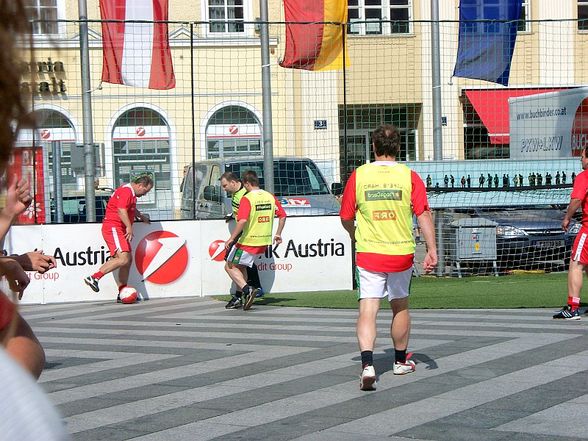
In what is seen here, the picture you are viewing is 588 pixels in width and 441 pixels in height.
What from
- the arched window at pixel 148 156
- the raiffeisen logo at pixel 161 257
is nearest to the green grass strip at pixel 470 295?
the raiffeisen logo at pixel 161 257

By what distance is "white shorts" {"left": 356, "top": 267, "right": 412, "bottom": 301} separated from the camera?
8055mm

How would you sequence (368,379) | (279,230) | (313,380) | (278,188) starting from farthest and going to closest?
(278,188) < (279,230) < (313,380) < (368,379)

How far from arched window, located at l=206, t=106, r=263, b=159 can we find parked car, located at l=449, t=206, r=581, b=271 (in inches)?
171

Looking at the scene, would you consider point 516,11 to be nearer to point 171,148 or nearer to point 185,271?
point 171,148

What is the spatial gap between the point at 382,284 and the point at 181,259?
8.47 m

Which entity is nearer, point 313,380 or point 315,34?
point 313,380

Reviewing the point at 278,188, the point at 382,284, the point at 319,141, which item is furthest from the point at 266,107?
the point at 382,284

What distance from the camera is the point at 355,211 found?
328 inches

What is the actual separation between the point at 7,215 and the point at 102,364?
7.63 metres

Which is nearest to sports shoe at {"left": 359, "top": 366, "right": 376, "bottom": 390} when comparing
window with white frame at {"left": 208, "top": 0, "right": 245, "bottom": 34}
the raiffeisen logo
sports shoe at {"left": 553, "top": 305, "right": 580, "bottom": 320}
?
sports shoe at {"left": 553, "top": 305, "right": 580, "bottom": 320}

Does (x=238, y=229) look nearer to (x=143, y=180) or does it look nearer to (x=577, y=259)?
(x=143, y=180)

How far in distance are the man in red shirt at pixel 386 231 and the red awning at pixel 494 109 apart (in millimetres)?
14247

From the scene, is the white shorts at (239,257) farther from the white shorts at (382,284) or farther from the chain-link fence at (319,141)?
the white shorts at (382,284)

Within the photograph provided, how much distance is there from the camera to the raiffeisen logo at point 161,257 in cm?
1614
